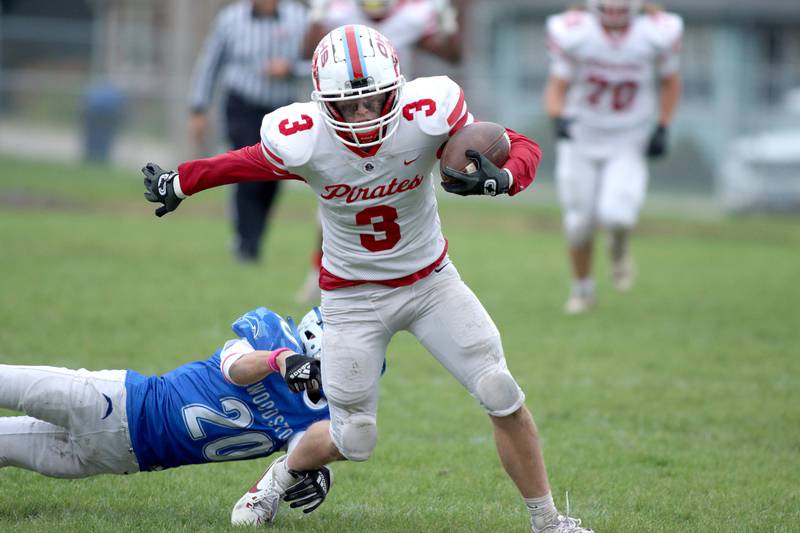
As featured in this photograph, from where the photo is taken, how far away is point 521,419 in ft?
12.8

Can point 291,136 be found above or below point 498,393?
above

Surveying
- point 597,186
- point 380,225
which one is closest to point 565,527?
point 380,225

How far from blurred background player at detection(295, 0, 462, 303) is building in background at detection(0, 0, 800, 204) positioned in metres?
7.61

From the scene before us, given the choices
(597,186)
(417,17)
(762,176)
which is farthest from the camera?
(762,176)

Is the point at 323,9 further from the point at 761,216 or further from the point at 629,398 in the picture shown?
the point at 761,216

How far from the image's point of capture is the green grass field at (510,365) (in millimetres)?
4344

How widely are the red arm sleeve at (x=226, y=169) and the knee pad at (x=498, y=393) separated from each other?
975 mm

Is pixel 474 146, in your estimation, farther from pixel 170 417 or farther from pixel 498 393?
pixel 170 417

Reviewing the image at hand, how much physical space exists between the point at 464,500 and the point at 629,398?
197 cm

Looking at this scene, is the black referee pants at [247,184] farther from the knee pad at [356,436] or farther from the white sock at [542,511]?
the white sock at [542,511]

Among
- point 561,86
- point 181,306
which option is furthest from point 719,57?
point 181,306

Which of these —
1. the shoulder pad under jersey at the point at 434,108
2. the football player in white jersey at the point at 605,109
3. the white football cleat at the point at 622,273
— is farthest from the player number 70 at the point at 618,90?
the shoulder pad under jersey at the point at 434,108

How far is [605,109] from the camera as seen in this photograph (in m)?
8.62

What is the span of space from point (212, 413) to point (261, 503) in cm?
35
